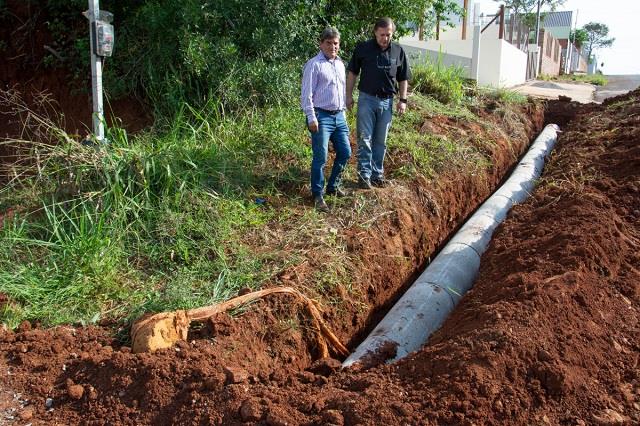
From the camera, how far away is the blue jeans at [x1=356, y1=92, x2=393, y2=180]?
5.62m

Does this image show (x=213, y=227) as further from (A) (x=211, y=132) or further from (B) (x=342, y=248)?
(A) (x=211, y=132)

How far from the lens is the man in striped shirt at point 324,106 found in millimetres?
5000

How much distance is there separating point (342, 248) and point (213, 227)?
43.0 inches

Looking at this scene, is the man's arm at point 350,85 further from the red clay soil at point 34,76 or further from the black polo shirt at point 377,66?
the red clay soil at point 34,76

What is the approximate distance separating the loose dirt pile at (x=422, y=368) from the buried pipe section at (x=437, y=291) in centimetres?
30

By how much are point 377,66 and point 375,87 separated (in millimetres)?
202

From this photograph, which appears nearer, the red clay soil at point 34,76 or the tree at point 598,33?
the red clay soil at point 34,76

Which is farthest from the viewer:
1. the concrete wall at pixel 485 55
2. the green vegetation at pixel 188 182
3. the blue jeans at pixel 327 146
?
the concrete wall at pixel 485 55

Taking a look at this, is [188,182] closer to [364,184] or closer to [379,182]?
[364,184]

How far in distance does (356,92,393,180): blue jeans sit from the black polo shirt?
10 cm

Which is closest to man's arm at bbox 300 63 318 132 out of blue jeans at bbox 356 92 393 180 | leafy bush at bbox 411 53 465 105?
blue jeans at bbox 356 92 393 180

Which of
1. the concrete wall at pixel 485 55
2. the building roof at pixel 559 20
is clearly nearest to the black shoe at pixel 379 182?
the concrete wall at pixel 485 55

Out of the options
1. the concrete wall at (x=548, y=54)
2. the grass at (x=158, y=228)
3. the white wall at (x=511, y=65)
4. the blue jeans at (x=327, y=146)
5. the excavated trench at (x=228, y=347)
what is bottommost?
the excavated trench at (x=228, y=347)

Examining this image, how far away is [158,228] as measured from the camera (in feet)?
14.9
